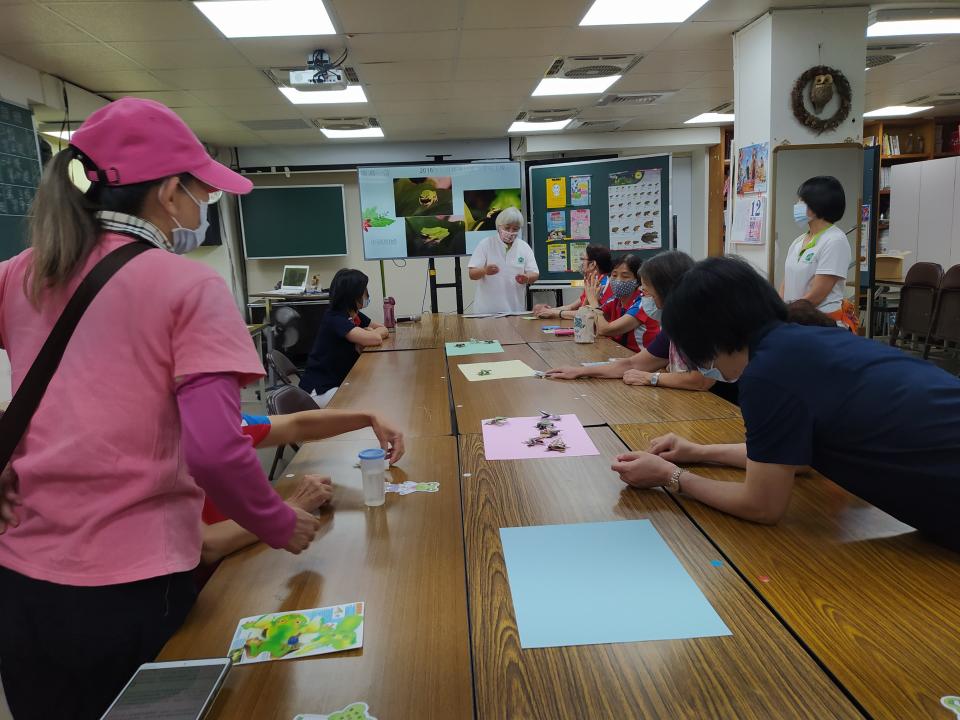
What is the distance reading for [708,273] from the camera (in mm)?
1356

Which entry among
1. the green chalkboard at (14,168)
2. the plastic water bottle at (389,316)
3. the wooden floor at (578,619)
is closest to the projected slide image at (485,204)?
the plastic water bottle at (389,316)

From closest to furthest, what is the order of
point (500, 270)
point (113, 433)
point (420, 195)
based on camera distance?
point (113, 433) → point (500, 270) → point (420, 195)

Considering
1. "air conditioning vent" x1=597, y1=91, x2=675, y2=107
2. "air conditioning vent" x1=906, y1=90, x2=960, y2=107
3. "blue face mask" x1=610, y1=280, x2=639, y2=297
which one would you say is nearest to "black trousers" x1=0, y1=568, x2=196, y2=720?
"blue face mask" x1=610, y1=280, x2=639, y2=297

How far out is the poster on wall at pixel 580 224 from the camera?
7.46 meters

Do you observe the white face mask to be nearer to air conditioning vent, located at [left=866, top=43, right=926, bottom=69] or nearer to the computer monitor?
air conditioning vent, located at [left=866, top=43, right=926, bottom=69]

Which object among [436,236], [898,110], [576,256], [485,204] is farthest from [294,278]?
[898,110]

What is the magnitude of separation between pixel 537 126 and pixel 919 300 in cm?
443

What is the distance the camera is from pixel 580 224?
753 cm

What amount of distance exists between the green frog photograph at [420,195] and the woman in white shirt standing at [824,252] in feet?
12.4

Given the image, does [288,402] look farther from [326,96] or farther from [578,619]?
[326,96]

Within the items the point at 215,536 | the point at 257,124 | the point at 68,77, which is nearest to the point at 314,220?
the point at 257,124

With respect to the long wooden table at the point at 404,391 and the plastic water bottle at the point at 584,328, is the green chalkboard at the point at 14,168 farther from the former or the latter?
the plastic water bottle at the point at 584,328

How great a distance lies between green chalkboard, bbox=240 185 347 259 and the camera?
8523 millimetres

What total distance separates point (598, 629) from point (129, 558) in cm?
72
